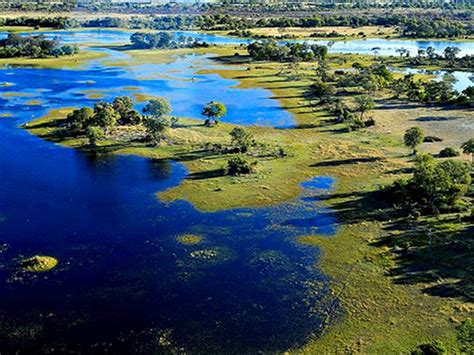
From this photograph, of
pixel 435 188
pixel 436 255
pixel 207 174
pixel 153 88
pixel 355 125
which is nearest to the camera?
pixel 436 255

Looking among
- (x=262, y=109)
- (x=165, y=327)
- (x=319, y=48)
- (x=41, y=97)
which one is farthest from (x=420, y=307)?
(x=319, y=48)

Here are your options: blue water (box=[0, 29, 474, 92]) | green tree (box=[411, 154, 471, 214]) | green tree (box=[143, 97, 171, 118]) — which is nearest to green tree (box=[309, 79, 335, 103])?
green tree (box=[143, 97, 171, 118])

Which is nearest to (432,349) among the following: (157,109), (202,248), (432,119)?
(202,248)

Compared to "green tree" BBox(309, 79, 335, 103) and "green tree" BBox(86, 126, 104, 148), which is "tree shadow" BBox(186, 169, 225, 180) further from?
"green tree" BBox(309, 79, 335, 103)

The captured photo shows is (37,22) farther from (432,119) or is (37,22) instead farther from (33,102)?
(432,119)

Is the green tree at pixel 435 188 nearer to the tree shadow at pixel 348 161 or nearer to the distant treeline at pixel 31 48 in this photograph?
the tree shadow at pixel 348 161
